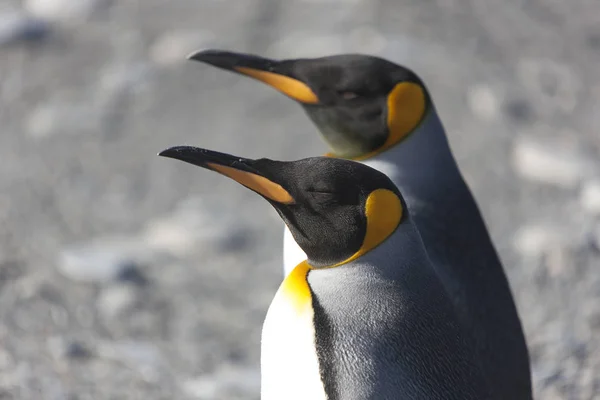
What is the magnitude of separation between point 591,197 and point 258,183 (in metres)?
2.38

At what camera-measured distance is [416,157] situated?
6.93 feet

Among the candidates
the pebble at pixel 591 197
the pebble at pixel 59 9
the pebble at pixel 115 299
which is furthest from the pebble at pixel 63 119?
the pebble at pixel 591 197

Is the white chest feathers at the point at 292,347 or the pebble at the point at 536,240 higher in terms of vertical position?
the pebble at the point at 536,240

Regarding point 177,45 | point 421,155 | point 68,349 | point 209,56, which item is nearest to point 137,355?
point 68,349

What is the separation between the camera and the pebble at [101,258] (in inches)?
131

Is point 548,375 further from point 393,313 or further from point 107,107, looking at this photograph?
point 107,107

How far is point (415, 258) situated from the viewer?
1589 millimetres

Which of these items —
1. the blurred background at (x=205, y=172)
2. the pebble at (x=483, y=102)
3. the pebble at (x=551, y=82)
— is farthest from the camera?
the pebble at (x=551, y=82)

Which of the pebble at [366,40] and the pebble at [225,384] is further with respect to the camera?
the pebble at [366,40]

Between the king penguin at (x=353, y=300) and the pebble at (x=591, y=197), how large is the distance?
2.15 meters

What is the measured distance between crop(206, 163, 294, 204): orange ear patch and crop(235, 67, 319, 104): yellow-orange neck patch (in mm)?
606

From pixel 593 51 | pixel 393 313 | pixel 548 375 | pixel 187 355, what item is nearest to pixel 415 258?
pixel 393 313

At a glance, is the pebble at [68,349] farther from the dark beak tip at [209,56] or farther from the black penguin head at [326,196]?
the black penguin head at [326,196]

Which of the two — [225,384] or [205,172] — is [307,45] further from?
[225,384]
